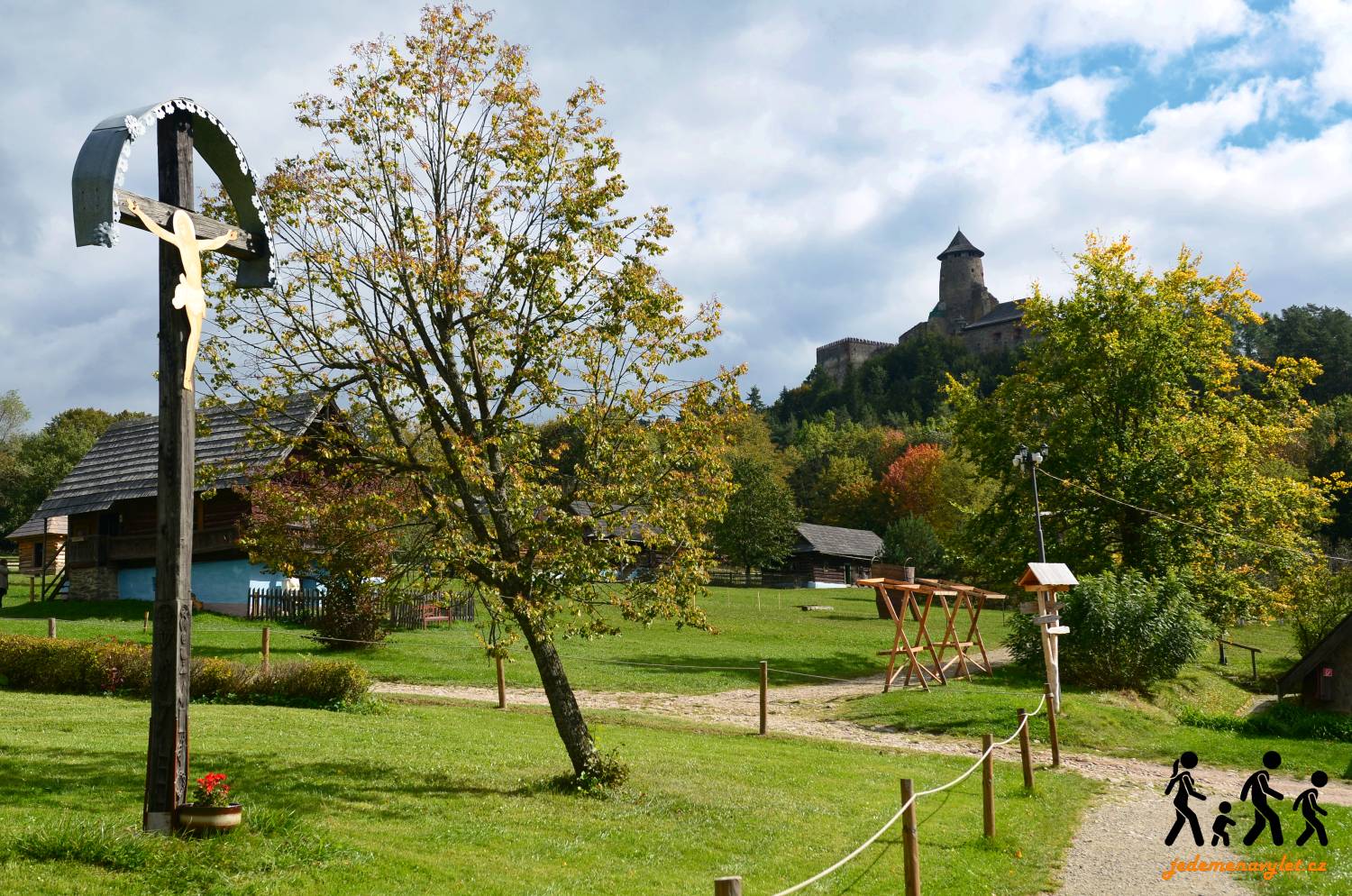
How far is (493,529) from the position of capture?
12406 mm

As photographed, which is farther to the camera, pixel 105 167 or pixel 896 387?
pixel 896 387

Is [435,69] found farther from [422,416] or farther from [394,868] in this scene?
[394,868]

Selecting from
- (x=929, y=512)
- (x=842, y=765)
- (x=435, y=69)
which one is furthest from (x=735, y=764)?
(x=929, y=512)

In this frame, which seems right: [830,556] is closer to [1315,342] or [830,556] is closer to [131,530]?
[131,530]

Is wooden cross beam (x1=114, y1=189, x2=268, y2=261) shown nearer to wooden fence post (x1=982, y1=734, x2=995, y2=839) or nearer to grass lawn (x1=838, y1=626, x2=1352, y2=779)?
wooden fence post (x1=982, y1=734, x2=995, y2=839)

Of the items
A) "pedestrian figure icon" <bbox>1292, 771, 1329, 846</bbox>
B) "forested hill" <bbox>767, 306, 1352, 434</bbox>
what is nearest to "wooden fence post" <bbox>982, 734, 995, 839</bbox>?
"pedestrian figure icon" <bbox>1292, 771, 1329, 846</bbox>

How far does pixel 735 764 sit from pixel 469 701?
315 inches

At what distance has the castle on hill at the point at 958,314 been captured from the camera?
14488 centimetres

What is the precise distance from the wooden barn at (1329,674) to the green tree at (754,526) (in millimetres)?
41242

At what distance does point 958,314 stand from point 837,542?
292 feet

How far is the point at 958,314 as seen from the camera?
15475 cm

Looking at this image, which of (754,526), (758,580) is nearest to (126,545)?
(754,526)

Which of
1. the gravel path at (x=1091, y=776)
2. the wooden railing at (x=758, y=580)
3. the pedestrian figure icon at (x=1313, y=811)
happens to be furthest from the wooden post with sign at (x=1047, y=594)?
the wooden railing at (x=758, y=580)

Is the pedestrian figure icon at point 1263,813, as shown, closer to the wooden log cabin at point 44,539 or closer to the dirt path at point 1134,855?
the dirt path at point 1134,855
